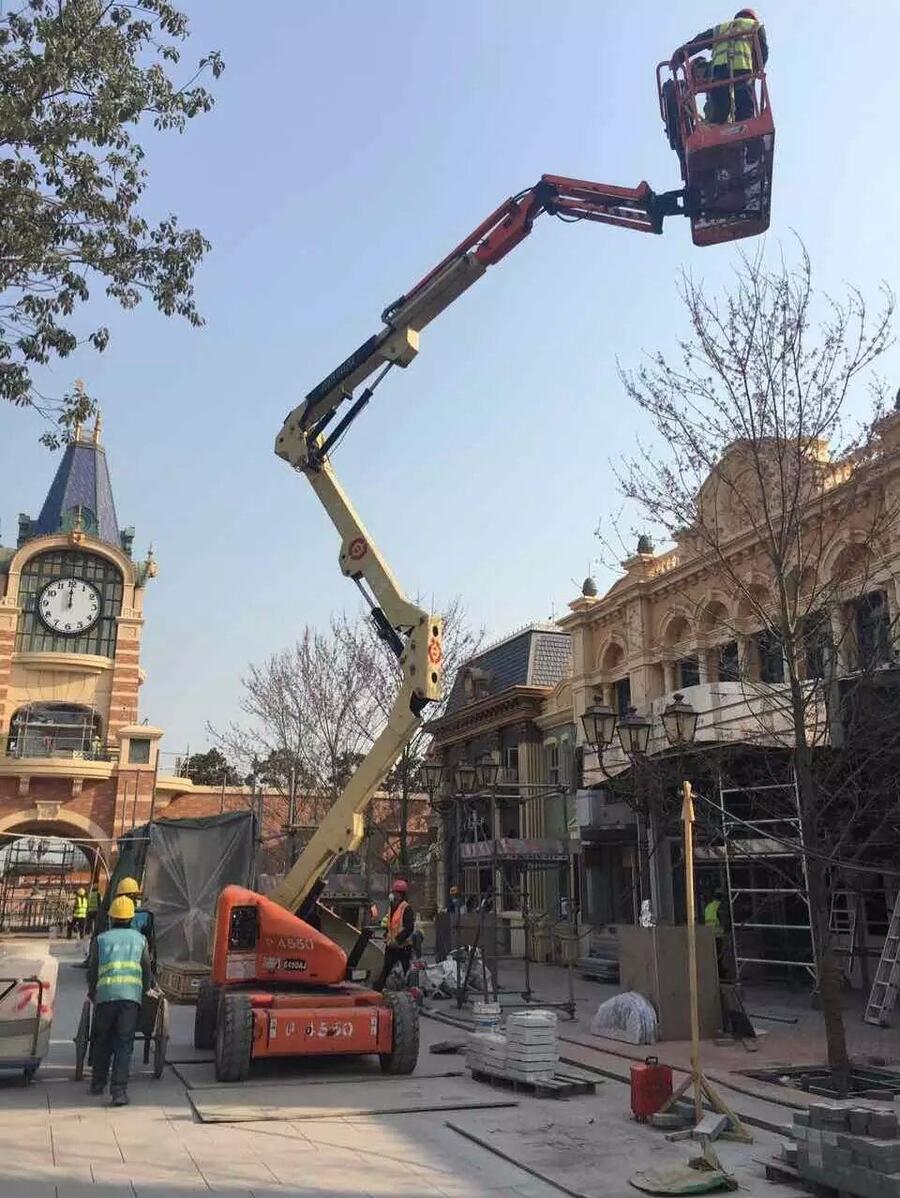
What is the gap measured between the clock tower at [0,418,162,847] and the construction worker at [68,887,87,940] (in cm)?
262

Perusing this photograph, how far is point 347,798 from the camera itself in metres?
11.4

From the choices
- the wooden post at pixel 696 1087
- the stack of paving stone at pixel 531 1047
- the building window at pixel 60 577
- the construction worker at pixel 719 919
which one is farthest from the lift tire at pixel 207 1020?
the building window at pixel 60 577

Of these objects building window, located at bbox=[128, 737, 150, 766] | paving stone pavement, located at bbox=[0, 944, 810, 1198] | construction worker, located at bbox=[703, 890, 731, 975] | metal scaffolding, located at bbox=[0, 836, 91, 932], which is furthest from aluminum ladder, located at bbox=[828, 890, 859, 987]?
building window, located at bbox=[128, 737, 150, 766]

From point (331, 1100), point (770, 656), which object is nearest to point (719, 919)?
point (770, 656)

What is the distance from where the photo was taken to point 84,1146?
289 inches

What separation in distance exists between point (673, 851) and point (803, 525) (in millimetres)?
11998

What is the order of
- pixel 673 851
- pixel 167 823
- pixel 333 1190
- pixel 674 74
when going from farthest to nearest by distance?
pixel 673 851
pixel 167 823
pixel 674 74
pixel 333 1190

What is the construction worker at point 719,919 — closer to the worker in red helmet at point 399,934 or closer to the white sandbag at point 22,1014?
the worker in red helmet at point 399,934

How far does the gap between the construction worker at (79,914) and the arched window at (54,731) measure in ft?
18.4

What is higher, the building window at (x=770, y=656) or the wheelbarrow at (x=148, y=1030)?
the building window at (x=770, y=656)

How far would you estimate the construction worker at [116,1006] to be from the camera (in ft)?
28.7

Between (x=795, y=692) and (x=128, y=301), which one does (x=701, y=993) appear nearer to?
(x=795, y=692)

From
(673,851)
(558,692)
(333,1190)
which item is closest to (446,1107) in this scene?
(333,1190)

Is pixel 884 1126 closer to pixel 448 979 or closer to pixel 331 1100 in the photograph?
pixel 331 1100
